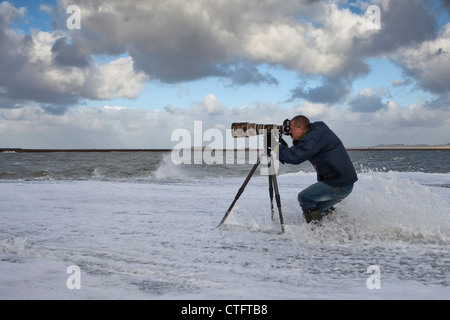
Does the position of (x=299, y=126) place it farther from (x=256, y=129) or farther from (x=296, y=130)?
(x=256, y=129)

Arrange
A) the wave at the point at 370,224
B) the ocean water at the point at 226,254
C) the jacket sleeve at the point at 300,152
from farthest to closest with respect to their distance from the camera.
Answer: the wave at the point at 370,224 < the jacket sleeve at the point at 300,152 < the ocean water at the point at 226,254

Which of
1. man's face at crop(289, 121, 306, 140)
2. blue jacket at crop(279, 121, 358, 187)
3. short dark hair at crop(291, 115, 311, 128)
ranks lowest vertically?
blue jacket at crop(279, 121, 358, 187)

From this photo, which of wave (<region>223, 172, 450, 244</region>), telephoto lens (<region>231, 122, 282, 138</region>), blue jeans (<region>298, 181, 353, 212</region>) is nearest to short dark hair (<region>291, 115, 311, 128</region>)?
telephoto lens (<region>231, 122, 282, 138</region>)

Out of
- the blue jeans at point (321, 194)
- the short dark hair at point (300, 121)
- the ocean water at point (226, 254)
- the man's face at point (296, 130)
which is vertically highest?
the short dark hair at point (300, 121)

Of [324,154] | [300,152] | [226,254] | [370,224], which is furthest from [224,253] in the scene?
[370,224]

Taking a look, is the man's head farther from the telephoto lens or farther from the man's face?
the telephoto lens

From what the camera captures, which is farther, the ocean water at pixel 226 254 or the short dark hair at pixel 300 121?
the short dark hair at pixel 300 121

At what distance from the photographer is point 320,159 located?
14.6ft

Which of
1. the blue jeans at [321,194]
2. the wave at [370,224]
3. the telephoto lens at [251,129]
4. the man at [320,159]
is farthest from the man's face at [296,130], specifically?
the wave at [370,224]

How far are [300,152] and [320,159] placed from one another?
366mm

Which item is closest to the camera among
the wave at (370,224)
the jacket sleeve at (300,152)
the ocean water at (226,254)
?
the ocean water at (226,254)

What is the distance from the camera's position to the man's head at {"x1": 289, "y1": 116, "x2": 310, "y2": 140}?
4.48m

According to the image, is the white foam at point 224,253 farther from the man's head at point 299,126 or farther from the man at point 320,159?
the man's head at point 299,126

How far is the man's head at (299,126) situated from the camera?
448 centimetres
